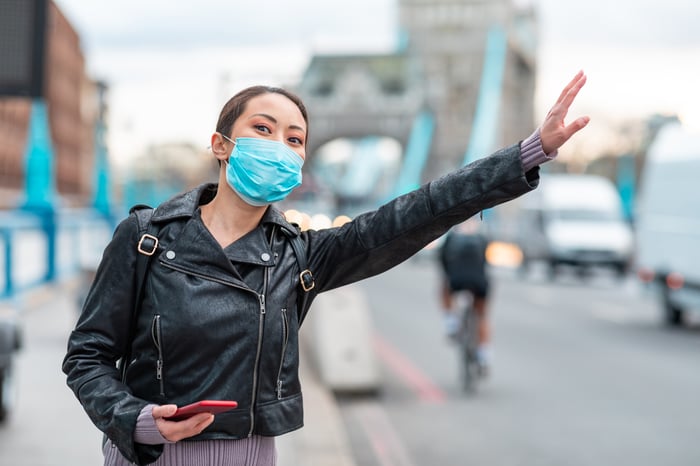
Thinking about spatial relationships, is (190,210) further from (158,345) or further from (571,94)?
(571,94)

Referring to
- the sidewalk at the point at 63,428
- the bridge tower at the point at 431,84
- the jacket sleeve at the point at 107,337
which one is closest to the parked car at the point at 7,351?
the sidewalk at the point at 63,428

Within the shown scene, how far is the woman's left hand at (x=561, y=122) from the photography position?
9.10 feet

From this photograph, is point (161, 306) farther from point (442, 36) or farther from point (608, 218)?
point (442, 36)

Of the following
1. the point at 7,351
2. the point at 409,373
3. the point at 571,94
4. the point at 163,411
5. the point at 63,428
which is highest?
the point at 571,94

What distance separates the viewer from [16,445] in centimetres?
734

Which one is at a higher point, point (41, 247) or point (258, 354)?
point (258, 354)

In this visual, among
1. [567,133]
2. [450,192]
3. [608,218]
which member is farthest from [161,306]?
[608,218]

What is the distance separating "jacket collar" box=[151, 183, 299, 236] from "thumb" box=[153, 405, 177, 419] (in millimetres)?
468

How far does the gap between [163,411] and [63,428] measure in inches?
222

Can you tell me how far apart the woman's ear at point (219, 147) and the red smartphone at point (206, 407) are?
65 cm

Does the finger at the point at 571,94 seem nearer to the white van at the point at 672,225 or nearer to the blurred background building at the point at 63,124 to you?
the white van at the point at 672,225

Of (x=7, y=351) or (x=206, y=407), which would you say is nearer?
(x=206, y=407)

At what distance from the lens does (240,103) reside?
294 cm

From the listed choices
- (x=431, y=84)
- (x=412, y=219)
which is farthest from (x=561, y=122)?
(x=431, y=84)
